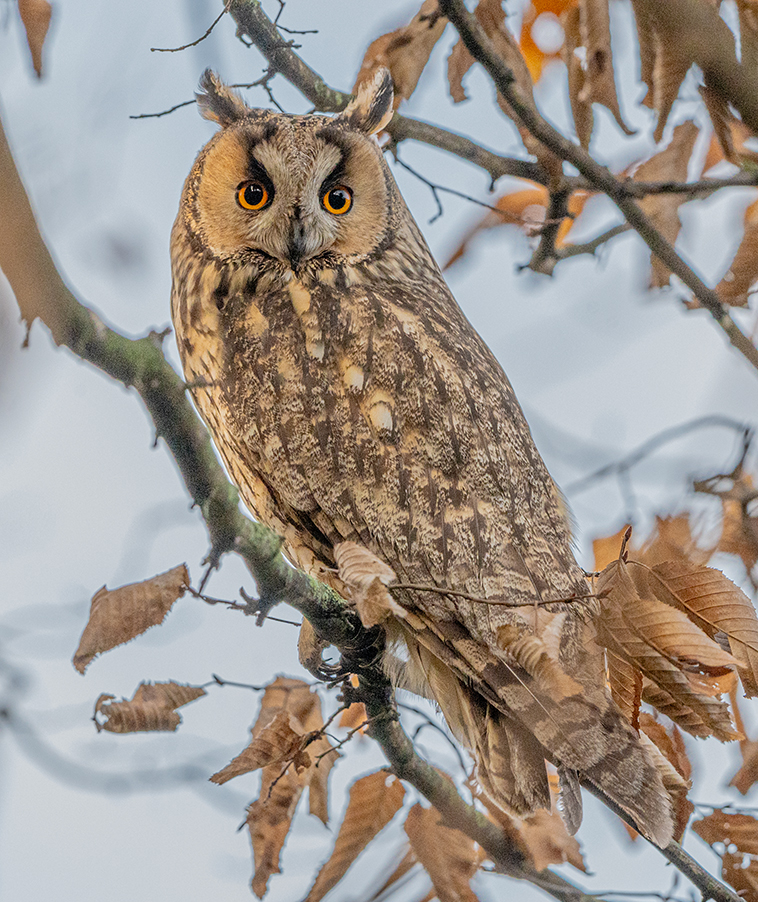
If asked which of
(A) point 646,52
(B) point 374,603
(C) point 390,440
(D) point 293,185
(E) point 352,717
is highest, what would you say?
(D) point 293,185

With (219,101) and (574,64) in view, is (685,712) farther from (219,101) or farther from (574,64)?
(219,101)

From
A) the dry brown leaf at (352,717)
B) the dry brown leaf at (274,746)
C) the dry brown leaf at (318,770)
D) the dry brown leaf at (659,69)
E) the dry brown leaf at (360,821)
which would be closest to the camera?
the dry brown leaf at (659,69)

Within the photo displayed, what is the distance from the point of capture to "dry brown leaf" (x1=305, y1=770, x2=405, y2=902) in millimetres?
2146

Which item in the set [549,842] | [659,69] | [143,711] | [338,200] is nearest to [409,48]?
[338,200]

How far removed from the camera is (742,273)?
8.46 feet

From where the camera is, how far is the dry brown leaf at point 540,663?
180 centimetres

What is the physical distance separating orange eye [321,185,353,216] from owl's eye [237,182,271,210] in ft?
0.57

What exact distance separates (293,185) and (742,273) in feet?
4.23

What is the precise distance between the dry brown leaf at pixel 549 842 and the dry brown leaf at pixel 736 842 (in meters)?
0.30

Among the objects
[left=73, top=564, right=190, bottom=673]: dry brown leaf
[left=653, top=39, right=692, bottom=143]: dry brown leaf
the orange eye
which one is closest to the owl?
the orange eye

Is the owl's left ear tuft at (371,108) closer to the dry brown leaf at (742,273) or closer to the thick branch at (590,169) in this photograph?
the thick branch at (590,169)

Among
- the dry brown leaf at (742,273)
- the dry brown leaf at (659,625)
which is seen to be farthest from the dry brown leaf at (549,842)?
the dry brown leaf at (742,273)

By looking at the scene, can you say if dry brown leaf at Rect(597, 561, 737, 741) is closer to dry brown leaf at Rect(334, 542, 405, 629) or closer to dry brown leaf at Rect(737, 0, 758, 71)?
dry brown leaf at Rect(334, 542, 405, 629)

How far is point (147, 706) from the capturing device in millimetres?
1915
